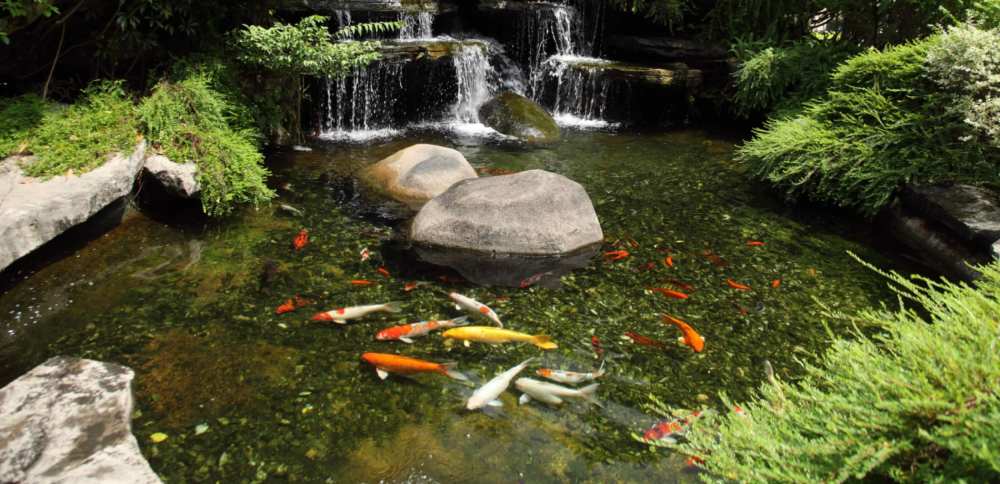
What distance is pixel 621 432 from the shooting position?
4.21m

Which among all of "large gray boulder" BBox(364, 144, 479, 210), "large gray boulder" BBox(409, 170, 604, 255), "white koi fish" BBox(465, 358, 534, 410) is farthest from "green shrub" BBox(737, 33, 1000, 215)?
"white koi fish" BBox(465, 358, 534, 410)

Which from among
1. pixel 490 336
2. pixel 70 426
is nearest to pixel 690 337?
pixel 490 336

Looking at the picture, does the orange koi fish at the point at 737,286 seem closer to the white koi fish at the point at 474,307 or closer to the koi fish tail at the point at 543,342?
the koi fish tail at the point at 543,342

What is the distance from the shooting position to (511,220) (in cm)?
683

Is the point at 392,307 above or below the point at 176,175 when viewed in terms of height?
below

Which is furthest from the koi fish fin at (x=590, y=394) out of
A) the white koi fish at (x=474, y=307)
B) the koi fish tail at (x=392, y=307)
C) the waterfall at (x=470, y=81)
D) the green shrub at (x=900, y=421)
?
the waterfall at (x=470, y=81)

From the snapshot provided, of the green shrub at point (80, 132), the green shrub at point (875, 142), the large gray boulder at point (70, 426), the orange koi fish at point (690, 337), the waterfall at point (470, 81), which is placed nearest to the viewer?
the large gray boulder at point (70, 426)

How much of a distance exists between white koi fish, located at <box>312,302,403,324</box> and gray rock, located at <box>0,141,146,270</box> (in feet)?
8.60

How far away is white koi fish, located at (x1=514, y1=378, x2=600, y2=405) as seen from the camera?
4422mm

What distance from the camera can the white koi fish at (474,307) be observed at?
5.36 meters

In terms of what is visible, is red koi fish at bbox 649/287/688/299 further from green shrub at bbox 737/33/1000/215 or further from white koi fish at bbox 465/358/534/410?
green shrub at bbox 737/33/1000/215

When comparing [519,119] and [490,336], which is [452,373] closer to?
[490,336]

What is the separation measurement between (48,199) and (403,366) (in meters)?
3.88

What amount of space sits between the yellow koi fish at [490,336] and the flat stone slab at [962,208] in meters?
5.11
